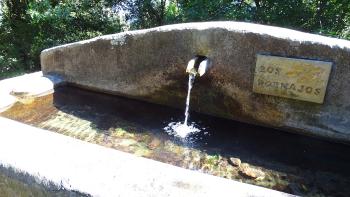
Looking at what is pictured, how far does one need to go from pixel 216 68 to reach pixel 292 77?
2.57ft

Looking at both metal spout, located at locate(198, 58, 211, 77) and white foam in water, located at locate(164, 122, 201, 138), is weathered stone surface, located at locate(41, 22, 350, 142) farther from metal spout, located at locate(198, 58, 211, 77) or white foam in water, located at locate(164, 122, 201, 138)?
white foam in water, located at locate(164, 122, 201, 138)

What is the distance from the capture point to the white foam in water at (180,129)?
367 cm

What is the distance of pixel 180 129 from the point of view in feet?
12.3

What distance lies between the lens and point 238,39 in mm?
3508

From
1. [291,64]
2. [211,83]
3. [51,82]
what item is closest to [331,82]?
[291,64]

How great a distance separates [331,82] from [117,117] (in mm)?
2217

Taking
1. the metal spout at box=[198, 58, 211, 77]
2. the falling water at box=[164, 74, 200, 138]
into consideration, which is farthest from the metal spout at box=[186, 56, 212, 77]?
the falling water at box=[164, 74, 200, 138]

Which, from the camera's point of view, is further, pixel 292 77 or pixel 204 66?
pixel 204 66

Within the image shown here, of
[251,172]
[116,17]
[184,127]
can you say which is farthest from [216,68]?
[116,17]

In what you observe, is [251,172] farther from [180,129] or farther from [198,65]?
[198,65]

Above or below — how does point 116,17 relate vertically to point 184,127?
above

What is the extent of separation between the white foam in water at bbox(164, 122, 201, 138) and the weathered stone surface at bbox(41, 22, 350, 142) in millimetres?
351

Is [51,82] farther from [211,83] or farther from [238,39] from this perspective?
[238,39]

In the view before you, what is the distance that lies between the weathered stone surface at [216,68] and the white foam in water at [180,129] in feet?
1.15
